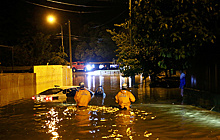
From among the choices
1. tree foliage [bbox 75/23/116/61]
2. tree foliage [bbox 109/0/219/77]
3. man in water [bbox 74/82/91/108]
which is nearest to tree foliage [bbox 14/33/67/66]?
man in water [bbox 74/82/91/108]

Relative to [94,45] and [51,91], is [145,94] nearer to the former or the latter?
[51,91]

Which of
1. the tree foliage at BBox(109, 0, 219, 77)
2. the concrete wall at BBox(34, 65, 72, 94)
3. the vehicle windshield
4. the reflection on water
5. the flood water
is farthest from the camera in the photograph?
the concrete wall at BBox(34, 65, 72, 94)

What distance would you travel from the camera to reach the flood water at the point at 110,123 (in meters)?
9.82

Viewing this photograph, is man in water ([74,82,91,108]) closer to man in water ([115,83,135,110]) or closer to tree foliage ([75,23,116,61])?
man in water ([115,83,135,110])

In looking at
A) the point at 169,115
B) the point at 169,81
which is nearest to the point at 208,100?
the point at 169,115

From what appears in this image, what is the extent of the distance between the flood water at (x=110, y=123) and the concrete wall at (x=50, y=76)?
7.35 meters

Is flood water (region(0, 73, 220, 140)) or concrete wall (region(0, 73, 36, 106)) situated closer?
flood water (region(0, 73, 220, 140))

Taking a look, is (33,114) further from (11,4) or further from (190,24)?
(11,4)

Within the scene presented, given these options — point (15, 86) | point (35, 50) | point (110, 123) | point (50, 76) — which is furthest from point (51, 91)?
point (35, 50)

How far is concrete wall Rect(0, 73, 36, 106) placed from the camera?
18.5 m

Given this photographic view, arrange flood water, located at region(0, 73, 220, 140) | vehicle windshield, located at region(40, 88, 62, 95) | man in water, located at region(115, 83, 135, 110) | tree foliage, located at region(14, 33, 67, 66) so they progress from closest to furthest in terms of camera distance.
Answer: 1. flood water, located at region(0, 73, 220, 140)
2. man in water, located at region(115, 83, 135, 110)
3. vehicle windshield, located at region(40, 88, 62, 95)
4. tree foliage, located at region(14, 33, 67, 66)

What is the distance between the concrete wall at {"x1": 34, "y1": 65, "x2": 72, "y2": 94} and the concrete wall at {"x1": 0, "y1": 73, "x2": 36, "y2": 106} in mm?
1093

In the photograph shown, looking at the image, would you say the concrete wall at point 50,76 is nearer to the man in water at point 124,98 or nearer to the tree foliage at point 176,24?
the man in water at point 124,98

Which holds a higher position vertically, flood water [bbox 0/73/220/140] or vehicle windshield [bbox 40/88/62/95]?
vehicle windshield [bbox 40/88/62/95]
